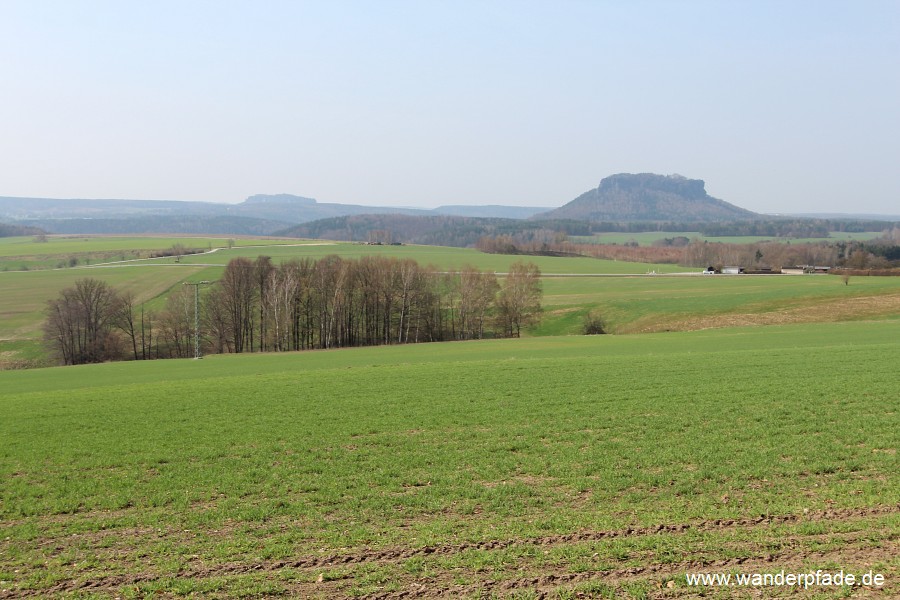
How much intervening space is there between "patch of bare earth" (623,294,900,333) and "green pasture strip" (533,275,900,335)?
97 cm

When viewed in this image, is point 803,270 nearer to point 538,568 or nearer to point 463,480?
point 463,480

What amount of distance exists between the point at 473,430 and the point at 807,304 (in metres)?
57.1

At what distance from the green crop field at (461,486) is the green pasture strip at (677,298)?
40.6 meters

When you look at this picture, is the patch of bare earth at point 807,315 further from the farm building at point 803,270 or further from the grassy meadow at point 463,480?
the farm building at point 803,270

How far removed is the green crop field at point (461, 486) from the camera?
10.7 metres

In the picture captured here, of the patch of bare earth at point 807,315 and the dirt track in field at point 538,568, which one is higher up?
the dirt track in field at point 538,568

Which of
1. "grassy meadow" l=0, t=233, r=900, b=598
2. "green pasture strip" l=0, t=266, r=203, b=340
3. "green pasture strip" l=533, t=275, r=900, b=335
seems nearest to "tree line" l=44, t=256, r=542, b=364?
"green pasture strip" l=0, t=266, r=203, b=340

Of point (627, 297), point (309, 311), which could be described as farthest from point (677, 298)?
point (309, 311)

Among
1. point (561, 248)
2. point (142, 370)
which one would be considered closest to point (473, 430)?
point (142, 370)

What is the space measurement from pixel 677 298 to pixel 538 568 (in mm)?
71390

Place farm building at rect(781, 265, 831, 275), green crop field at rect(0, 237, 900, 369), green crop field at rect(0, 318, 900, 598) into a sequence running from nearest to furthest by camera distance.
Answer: green crop field at rect(0, 318, 900, 598), green crop field at rect(0, 237, 900, 369), farm building at rect(781, 265, 831, 275)

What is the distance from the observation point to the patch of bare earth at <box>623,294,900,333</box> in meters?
59.2

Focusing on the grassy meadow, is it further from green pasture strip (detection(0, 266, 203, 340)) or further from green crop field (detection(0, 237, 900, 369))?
green pasture strip (detection(0, 266, 203, 340))

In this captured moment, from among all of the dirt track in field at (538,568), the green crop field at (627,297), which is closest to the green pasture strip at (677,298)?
the green crop field at (627,297)
